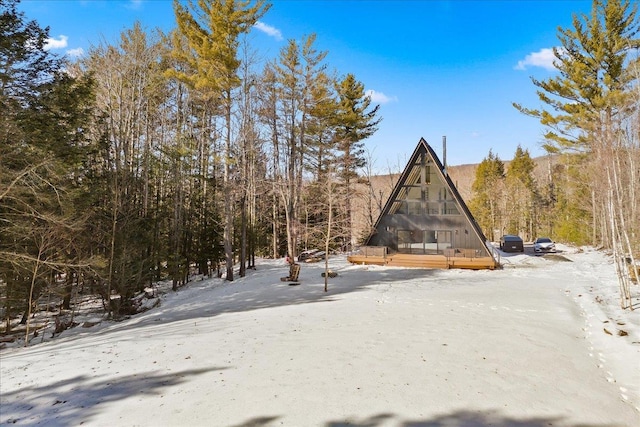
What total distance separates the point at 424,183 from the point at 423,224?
9.00 ft

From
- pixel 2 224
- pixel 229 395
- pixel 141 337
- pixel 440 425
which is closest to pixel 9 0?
pixel 2 224

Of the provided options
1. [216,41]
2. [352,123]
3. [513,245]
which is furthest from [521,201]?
[216,41]

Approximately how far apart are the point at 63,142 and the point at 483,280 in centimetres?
1819

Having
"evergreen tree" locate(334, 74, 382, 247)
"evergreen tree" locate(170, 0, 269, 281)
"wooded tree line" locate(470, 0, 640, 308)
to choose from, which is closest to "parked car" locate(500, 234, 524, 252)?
"wooded tree line" locate(470, 0, 640, 308)

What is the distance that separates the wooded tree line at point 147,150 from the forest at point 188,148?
8cm

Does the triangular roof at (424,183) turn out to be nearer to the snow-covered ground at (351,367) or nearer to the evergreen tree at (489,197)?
the snow-covered ground at (351,367)

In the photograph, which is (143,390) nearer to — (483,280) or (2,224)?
(2,224)

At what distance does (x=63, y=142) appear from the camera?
11266mm

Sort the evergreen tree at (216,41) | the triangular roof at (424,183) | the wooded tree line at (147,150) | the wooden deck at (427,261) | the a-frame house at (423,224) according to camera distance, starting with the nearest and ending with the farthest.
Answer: the wooded tree line at (147,150)
the evergreen tree at (216,41)
the wooden deck at (427,261)
the triangular roof at (424,183)
the a-frame house at (423,224)

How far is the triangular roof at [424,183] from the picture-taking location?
65.9ft

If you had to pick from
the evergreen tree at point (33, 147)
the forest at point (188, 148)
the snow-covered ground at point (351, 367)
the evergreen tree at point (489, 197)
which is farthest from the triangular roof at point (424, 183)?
the evergreen tree at point (489, 197)

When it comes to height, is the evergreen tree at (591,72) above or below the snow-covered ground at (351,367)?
above

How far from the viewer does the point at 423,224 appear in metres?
21.6

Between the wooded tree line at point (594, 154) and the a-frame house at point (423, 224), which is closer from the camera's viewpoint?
the wooded tree line at point (594, 154)
